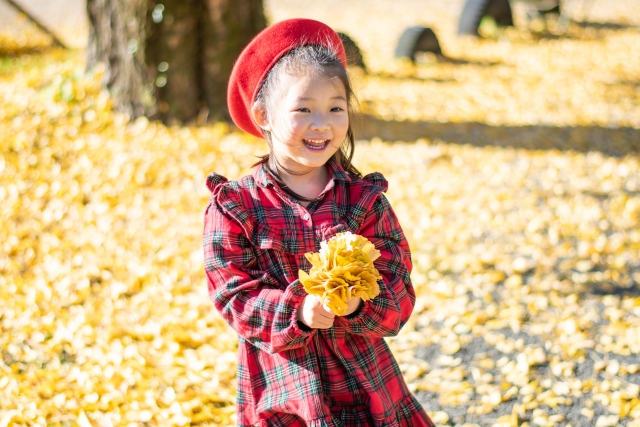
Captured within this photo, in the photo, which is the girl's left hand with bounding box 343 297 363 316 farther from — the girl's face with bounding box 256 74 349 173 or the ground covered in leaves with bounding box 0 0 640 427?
the ground covered in leaves with bounding box 0 0 640 427

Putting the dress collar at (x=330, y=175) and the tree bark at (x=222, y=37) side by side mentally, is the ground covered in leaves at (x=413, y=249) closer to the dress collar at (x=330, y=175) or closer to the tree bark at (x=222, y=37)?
the tree bark at (x=222, y=37)

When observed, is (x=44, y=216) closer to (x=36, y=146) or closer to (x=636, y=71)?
(x=36, y=146)

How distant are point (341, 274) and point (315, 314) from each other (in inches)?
6.7

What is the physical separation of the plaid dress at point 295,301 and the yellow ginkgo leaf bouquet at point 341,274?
0.17 metres

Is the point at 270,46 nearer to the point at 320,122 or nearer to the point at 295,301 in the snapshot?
the point at 320,122

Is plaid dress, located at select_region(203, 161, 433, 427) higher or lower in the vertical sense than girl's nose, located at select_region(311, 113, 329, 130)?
lower

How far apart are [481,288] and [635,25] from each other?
9.64 metres

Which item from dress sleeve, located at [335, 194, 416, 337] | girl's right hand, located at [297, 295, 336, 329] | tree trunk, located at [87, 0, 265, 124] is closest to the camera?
girl's right hand, located at [297, 295, 336, 329]

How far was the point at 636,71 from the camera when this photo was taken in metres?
8.95

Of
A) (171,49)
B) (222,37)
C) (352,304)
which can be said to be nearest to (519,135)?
(222,37)

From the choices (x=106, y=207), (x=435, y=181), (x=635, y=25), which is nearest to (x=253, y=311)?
(x=106, y=207)

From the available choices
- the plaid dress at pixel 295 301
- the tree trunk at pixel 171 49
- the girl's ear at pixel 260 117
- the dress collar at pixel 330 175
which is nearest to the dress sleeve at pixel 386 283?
the plaid dress at pixel 295 301

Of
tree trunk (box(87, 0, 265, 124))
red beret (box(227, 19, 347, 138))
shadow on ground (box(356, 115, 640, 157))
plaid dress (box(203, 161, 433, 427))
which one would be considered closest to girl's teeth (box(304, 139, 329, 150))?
plaid dress (box(203, 161, 433, 427))

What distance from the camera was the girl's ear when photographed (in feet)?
6.56
